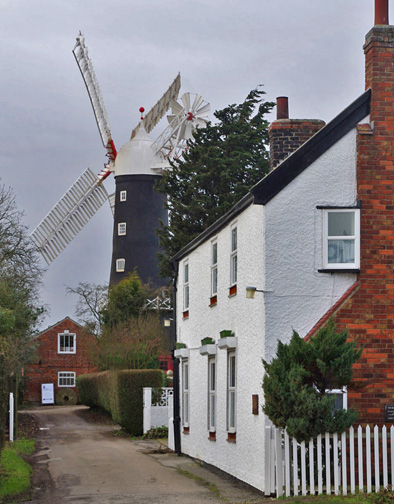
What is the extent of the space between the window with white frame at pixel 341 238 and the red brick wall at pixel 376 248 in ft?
0.48

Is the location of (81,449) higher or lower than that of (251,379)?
lower

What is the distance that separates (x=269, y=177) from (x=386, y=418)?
15.7 feet

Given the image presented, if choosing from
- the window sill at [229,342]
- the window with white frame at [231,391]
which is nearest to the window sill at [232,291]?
the window sill at [229,342]

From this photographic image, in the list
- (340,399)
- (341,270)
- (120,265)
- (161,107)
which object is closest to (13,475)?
(340,399)

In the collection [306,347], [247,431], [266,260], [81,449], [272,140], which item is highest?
[272,140]

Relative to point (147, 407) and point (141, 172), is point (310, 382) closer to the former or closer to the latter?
point (147, 407)

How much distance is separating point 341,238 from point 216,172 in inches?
1111

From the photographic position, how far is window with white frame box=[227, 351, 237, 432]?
66.8 ft

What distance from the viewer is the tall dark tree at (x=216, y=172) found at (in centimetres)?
4528

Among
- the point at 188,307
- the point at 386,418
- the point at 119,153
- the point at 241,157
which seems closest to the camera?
the point at 386,418

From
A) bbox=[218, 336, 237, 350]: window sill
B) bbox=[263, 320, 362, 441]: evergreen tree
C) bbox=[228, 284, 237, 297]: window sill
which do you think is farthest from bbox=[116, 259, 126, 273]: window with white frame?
bbox=[263, 320, 362, 441]: evergreen tree

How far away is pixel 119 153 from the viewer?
66.2 metres

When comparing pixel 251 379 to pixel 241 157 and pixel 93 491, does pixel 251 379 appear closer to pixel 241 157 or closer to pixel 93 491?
pixel 93 491

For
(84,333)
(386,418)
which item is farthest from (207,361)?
(84,333)
